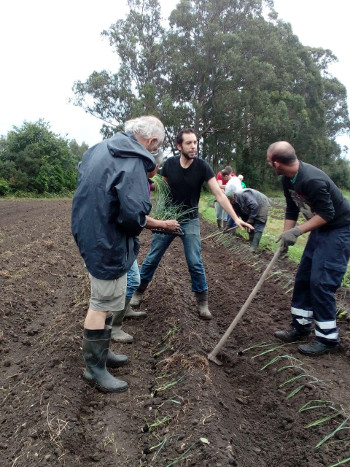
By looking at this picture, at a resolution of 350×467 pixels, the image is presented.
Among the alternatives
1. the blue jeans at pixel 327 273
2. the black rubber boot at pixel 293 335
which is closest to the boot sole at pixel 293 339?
the black rubber boot at pixel 293 335

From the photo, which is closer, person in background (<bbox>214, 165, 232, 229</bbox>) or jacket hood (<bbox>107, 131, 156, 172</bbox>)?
jacket hood (<bbox>107, 131, 156, 172</bbox>)

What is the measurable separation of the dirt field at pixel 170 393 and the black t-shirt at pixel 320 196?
1.16m

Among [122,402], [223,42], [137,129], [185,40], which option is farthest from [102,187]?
[185,40]

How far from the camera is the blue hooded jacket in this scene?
248 centimetres

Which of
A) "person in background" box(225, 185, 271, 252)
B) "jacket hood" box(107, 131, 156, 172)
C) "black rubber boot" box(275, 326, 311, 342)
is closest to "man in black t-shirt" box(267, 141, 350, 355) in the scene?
"black rubber boot" box(275, 326, 311, 342)

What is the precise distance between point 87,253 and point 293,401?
1.77 m

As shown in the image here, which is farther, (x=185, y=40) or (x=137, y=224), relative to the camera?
(x=185, y=40)

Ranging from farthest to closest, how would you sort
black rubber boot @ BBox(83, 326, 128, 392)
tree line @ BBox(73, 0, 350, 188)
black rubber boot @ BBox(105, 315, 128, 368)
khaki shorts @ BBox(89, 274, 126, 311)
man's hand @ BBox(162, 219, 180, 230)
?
tree line @ BBox(73, 0, 350, 188) < man's hand @ BBox(162, 219, 180, 230) < black rubber boot @ BBox(105, 315, 128, 368) < black rubber boot @ BBox(83, 326, 128, 392) < khaki shorts @ BBox(89, 274, 126, 311)

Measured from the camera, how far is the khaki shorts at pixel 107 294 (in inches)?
107

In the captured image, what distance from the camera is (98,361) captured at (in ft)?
9.57

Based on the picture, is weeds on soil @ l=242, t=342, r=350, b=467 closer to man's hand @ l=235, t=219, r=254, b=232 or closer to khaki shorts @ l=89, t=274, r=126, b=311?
man's hand @ l=235, t=219, r=254, b=232

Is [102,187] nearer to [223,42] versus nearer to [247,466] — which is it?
[247,466]

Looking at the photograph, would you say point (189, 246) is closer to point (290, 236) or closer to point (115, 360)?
point (290, 236)

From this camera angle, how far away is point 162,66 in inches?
1248
